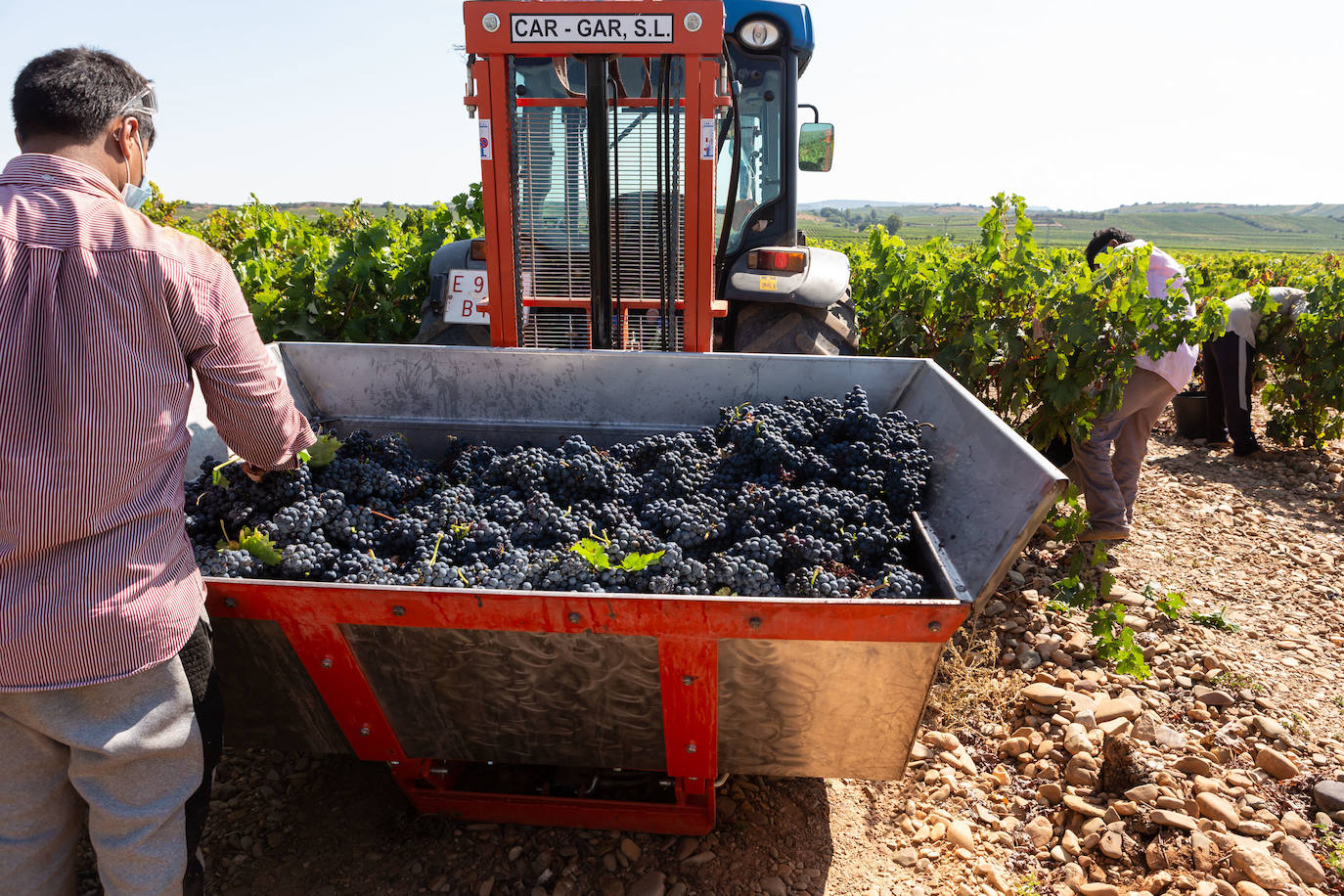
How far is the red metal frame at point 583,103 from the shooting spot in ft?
10.0

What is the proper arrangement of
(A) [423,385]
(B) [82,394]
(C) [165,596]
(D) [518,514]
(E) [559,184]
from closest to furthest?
(B) [82,394] < (C) [165,596] < (D) [518,514] < (A) [423,385] < (E) [559,184]

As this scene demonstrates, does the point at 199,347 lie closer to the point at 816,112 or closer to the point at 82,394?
the point at 82,394

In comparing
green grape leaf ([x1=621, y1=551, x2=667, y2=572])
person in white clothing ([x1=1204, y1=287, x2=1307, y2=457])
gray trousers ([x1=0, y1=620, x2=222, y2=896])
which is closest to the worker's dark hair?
person in white clothing ([x1=1204, y1=287, x2=1307, y2=457])

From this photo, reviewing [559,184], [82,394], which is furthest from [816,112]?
[82,394]

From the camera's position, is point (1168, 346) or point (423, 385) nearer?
point (423, 385)

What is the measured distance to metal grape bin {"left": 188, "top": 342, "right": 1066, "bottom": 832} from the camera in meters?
1.69

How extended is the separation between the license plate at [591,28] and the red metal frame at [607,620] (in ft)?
7.25

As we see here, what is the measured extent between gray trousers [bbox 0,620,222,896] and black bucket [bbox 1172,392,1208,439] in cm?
721

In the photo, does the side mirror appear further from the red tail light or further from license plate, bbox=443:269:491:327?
license plate, bbox=443:269:491:327

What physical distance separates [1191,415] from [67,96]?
7.49 meters

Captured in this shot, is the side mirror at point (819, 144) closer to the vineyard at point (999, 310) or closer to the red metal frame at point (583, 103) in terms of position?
the vineyard at point (999, 310)

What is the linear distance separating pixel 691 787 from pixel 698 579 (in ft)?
2.04

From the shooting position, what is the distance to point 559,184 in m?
3.46

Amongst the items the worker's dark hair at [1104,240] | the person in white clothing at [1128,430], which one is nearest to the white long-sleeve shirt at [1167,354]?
the person in white clothing at [1128,430]
